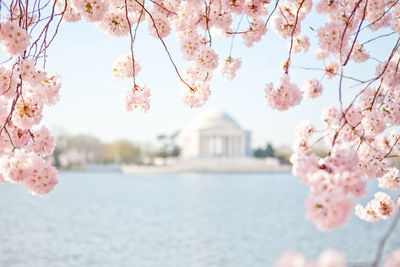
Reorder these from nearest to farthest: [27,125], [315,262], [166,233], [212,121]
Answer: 1. [315,262]
2. [27,125]
3. [166,233]
4. [212,121]

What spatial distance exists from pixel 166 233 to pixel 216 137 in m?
49.3

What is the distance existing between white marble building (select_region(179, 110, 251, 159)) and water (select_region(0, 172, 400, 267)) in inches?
1308

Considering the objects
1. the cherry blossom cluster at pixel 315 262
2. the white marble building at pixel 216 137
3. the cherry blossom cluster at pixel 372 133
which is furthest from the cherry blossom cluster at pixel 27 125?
the white marble building at pixel 216 137

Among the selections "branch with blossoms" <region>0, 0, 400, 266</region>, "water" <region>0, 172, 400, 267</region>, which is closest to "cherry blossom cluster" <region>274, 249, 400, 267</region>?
"branch with blossoms" <region>0, 0, 400, 266</region>

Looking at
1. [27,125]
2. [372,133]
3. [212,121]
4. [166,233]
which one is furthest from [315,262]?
[212,121]

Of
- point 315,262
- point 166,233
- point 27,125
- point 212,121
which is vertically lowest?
point 166,233

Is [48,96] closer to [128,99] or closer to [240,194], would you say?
[128,99]

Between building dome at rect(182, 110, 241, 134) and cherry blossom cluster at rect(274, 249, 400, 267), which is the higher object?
building dome at rect(182, 110, 241, 134)

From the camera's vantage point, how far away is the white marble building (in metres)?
69.1

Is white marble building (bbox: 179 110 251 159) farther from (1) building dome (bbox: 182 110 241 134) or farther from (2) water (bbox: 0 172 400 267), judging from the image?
(2) water (bbox: 0 172 400 267)

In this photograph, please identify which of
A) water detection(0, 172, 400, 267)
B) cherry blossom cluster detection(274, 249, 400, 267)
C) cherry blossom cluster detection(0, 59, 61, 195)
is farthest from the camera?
water detection(0, 172, 400, 267)

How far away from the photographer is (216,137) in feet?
234

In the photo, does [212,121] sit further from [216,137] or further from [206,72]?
[206,72]

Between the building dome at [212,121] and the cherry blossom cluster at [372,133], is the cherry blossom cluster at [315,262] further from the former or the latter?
the building dome at [212,121]
